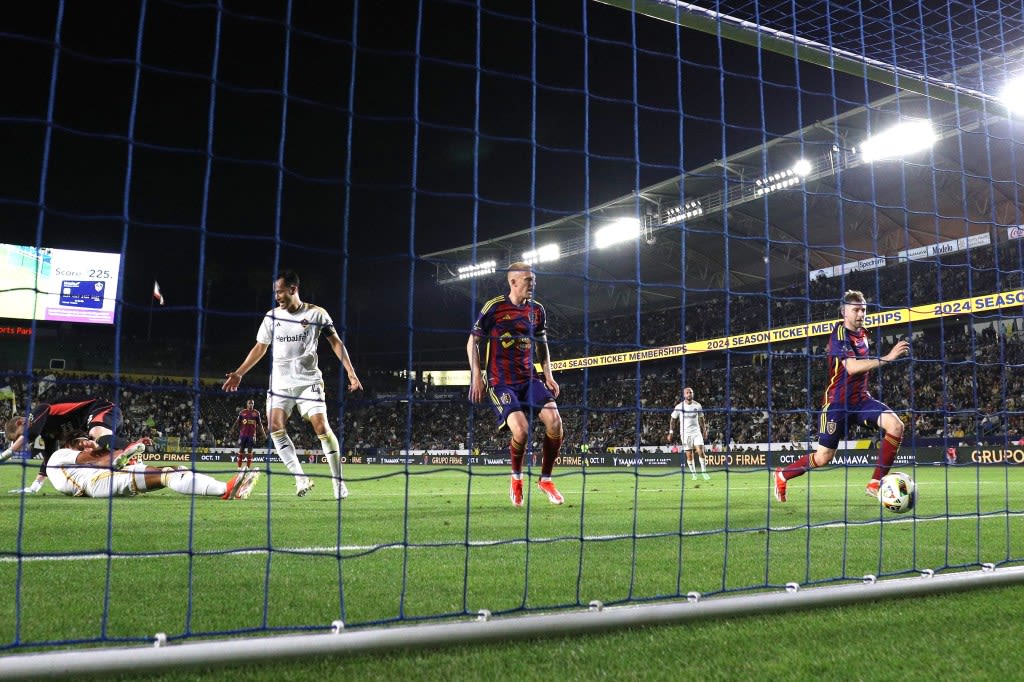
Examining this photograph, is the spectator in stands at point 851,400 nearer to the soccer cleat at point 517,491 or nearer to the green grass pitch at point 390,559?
the green grass pitch at point 390,559

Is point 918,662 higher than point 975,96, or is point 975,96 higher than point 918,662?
point 975,96

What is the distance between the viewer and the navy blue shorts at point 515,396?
22.0 ft

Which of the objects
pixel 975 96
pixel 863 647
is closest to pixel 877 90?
pixel 975 96

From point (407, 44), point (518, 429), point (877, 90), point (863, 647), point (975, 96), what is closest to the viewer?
point (863, 647)

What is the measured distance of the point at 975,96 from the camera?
6098 mm

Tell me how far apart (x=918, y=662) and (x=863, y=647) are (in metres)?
0.19

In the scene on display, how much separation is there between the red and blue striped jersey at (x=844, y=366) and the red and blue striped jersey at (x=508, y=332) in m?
2.46

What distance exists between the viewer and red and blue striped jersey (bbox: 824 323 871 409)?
672 centimetres

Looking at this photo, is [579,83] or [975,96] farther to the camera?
[579,83]

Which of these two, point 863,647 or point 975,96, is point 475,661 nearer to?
point 863,647

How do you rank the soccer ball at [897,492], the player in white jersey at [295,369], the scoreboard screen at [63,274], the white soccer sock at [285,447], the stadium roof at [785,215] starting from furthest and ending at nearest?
the scoreboard screen at [63,274], the stadium roof at [785,215], the white soccer sock at [285,447], the player in white jersey at [295,369], the soccer ball at [897,492]

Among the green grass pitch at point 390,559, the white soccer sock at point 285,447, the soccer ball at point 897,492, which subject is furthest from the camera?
the white soccer sock at point 285,447

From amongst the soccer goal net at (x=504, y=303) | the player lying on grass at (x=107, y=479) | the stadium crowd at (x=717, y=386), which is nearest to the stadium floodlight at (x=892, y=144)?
the soccer goal net at (x=504, y=303)

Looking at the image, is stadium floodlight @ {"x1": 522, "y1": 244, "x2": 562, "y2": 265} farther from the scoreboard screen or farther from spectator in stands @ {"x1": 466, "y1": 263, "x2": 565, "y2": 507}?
the scoreboard screen
